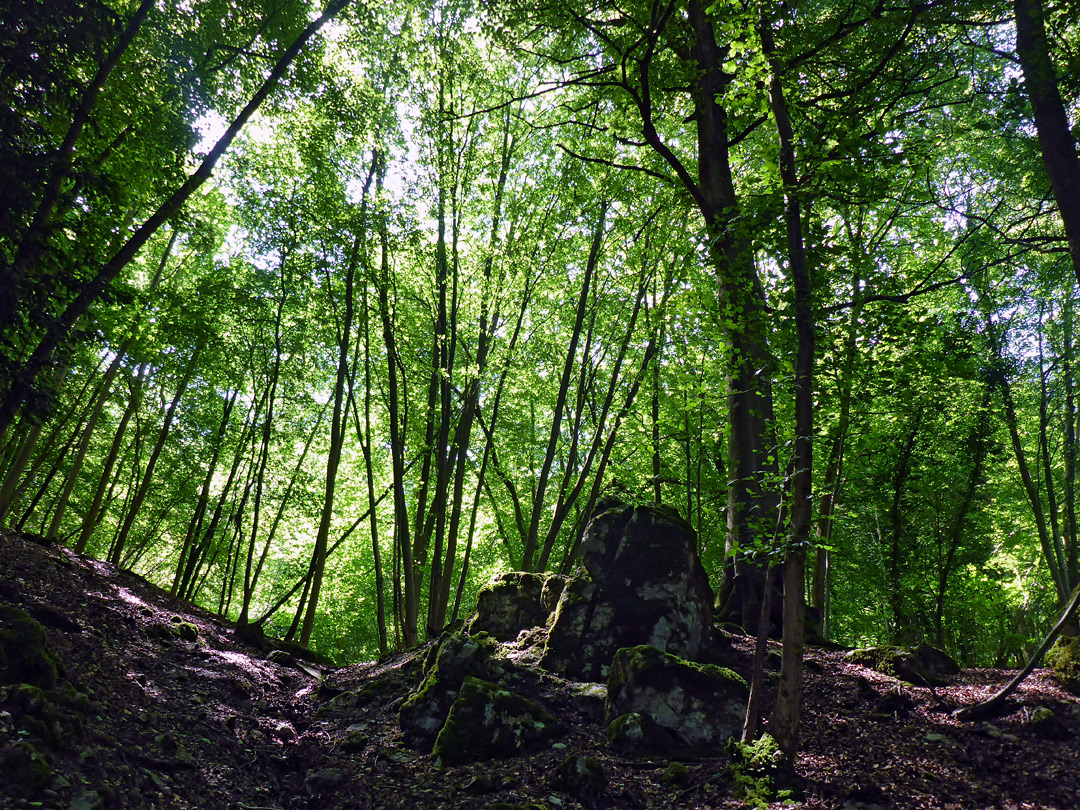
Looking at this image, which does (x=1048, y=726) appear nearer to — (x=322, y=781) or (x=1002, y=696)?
(x=1002, y=696)

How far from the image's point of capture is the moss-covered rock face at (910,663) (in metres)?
4.45

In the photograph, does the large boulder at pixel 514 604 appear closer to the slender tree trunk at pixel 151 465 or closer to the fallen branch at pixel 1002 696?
the fallen branch at pixel 1002 696

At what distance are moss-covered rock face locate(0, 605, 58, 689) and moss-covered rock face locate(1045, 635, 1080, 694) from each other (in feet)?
20.8

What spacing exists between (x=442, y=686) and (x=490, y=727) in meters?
0.78

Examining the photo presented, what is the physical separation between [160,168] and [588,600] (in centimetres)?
623

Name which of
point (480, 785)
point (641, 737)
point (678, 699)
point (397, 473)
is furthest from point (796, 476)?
point (397, 473)

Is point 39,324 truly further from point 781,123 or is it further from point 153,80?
point 781,123

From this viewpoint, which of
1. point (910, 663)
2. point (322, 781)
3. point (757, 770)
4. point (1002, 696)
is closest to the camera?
point (757, 770)

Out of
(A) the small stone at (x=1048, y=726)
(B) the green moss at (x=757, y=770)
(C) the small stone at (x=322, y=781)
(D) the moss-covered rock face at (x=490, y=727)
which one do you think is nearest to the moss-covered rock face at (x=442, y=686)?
(D) the moss-covered rock face at (x=490, y=727)

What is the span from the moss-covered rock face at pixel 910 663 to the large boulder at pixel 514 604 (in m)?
2.99

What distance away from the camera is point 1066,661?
12.8ft

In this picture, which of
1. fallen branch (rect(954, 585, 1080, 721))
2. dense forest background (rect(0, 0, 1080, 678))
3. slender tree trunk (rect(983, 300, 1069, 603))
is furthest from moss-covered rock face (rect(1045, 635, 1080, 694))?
slender tree trunk (rect(983, 300, 1069, 603))

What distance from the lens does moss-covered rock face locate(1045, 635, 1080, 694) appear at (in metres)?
3.76

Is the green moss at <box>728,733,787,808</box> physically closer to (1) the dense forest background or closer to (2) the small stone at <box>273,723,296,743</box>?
(1) the dense forest background
